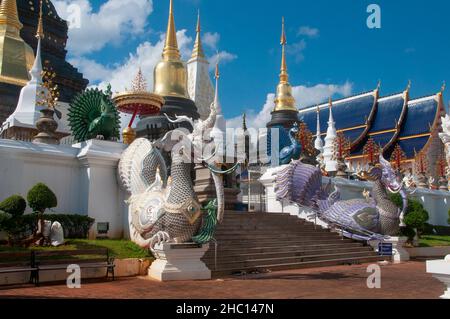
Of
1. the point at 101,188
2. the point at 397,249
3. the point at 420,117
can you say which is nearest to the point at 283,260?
the point at 397,249

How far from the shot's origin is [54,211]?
12.7 m

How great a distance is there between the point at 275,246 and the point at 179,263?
3.92 meters

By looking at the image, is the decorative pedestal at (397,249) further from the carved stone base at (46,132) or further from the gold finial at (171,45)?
the gold finial at (171,45)

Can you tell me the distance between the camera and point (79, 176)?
44.0 ft

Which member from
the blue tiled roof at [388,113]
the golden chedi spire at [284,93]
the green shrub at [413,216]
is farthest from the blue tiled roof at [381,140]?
the green shrub at [413,216]

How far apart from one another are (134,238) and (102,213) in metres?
1.62

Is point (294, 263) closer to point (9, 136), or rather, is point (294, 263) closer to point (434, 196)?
point (9, 136)

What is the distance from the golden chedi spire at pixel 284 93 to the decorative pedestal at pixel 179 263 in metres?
30.0

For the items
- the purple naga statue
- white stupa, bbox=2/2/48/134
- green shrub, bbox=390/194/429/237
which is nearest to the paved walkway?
the purple naga statue

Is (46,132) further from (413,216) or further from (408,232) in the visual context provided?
(413,216)

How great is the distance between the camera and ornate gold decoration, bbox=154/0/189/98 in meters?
29.2

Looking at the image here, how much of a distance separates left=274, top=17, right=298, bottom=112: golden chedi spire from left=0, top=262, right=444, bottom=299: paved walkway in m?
29.1

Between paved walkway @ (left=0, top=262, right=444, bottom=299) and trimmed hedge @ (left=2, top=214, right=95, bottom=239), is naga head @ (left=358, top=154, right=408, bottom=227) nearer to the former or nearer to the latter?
paved walkway @ (left=0, top=262, right=444, bottom=299)

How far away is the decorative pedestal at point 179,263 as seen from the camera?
10016mm
